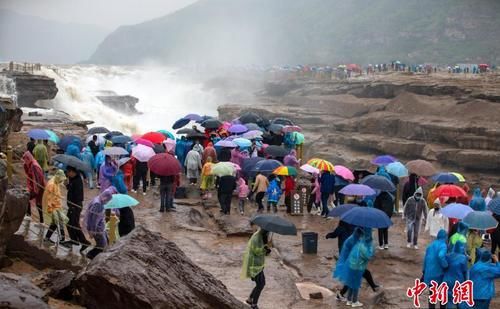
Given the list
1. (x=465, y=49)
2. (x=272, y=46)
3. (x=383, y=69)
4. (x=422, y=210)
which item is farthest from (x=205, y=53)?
(x=422, y=210)

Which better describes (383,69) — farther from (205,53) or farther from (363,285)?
(205,53)

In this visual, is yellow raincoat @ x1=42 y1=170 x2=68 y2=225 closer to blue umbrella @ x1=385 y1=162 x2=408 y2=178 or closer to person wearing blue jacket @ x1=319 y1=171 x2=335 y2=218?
person wearing blue jacket @ x1=319 y1=171 x2=335 y2=218

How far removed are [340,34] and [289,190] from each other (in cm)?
10149

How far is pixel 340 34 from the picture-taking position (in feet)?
367

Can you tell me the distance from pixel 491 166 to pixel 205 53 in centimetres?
11448

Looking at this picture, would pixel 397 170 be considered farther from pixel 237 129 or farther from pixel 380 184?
pixel 237 129

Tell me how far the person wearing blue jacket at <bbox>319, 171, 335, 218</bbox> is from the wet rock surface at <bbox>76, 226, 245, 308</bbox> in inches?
270

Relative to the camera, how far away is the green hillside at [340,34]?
8725cm

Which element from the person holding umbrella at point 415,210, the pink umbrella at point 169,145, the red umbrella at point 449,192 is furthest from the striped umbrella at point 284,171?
the pink umbrella at point 169,145

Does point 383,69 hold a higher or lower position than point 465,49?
lower

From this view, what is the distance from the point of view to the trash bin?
437 inches

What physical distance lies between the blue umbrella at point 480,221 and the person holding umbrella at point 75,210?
564 cm

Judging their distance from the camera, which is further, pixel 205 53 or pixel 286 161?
pixel 205 53

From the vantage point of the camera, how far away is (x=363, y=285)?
9.58 m
